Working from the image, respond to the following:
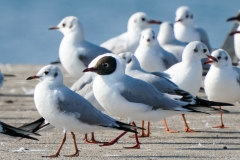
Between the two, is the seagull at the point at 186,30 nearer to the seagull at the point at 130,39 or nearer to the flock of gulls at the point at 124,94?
the seagull at the point at 130,39

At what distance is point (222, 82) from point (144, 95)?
1806mm

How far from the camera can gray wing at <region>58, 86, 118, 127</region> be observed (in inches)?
303

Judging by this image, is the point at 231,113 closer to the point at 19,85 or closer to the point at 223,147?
the point at 223,147

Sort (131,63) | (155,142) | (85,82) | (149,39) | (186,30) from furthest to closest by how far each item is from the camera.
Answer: (186,30), (149,39), (131,63), (85,82), (155,142)

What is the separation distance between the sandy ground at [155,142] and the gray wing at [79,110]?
286 mm

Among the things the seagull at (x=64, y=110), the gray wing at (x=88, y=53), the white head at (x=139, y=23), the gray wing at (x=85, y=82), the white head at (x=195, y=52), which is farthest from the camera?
the white head at (x=139, y=23)

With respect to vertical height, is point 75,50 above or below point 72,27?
below

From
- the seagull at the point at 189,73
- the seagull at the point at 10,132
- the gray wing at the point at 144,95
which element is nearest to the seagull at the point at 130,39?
the seagull at the point at 189,73

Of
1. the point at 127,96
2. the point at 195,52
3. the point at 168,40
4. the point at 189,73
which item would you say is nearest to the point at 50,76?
the point at 127,96

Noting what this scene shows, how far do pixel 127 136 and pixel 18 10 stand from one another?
97.4 feet

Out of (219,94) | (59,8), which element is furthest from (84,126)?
(59,8)

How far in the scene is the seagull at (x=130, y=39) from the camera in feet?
46.2

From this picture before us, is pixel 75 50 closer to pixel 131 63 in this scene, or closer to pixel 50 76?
pixel 131 63

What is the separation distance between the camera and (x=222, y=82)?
993 centimetres
